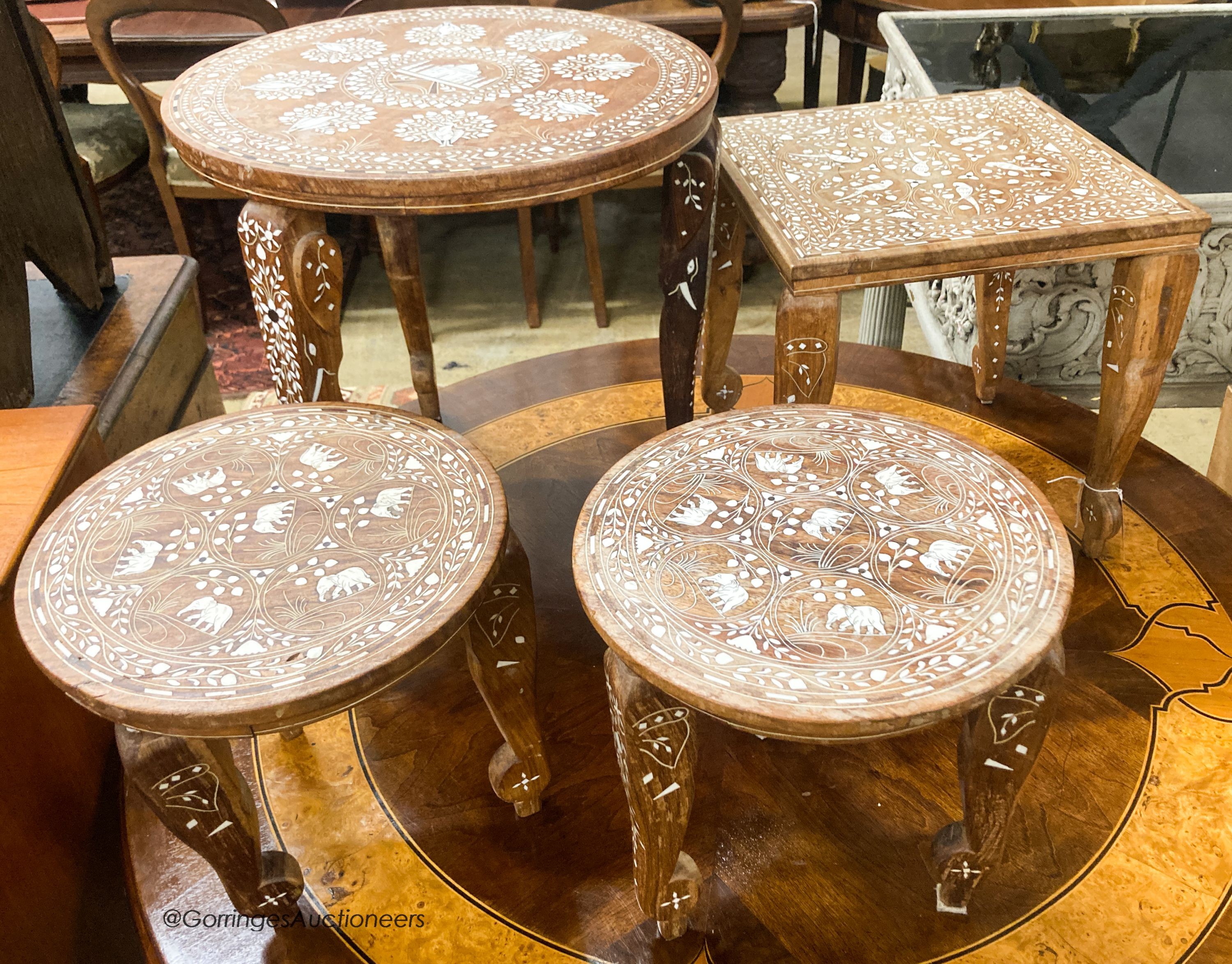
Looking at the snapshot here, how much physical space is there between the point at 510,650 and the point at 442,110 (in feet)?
2.18


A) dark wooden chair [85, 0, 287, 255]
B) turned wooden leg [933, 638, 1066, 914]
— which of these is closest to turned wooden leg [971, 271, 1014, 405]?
turned wooden leg [933, 638, 1066, 914]

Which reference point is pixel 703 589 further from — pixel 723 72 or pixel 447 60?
→ pixel 723 72

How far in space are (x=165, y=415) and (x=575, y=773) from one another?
955 mm

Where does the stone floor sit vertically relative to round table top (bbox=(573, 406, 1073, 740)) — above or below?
below

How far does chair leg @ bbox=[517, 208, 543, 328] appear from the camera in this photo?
260cm

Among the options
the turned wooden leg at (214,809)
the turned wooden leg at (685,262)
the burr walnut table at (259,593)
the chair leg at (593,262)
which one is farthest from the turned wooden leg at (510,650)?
the chair leg at (593,262)

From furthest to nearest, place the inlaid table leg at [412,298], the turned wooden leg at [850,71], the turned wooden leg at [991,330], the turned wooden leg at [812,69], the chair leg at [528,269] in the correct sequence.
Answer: the turned wooden leg at [812,69] → the turned wooden leg at [850,71] → the chair leg at [528,269] → the turned wooden leg at [991,330] → the inlaid table leg at [412,298]

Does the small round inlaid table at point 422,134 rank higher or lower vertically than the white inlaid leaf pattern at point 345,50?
lower

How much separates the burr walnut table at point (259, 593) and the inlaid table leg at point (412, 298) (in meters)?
0.50

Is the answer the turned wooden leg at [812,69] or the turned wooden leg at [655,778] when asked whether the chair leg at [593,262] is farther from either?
the turned wooden leg at [655,778]

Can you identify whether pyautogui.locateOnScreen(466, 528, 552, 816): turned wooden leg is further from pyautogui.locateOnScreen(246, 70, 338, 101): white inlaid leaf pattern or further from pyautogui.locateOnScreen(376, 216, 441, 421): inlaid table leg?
pyautogui.locateOnScreen(246, 70, 338, 101): white inlaid leaf pattern

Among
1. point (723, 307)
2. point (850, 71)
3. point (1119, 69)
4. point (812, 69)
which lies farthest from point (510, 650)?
point (812, 69)

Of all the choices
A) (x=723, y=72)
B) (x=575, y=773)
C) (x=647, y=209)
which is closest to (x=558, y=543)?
(x=575, y=773)
